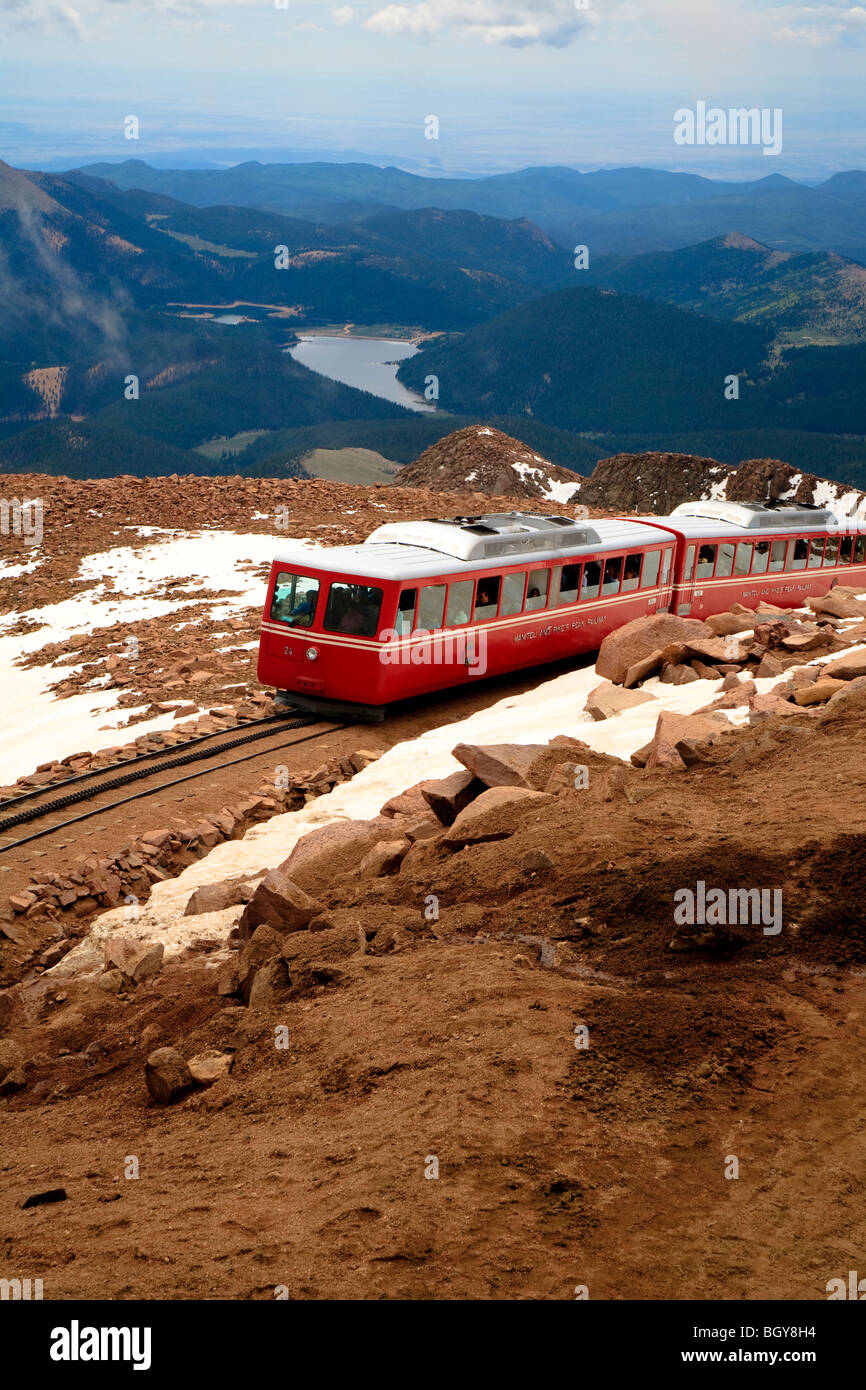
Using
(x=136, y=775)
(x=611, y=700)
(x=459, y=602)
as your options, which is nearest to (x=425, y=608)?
(x=459, y=602)

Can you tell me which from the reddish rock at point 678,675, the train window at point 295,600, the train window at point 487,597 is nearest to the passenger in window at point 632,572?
the train window at point 487,597

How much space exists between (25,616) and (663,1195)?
31.3m

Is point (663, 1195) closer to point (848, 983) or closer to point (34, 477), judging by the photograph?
point (848, 983)

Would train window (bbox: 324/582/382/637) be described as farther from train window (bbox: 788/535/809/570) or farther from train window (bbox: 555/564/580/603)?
train window (bbox: 788/535/809/570)

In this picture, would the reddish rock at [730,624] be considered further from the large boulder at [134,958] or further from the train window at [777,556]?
the large boulder at [134,958]

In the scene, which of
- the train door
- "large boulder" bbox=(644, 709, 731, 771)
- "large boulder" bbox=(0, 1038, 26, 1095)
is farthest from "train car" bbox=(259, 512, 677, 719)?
"large boulder" bbox=(0, 1038, 26, 1095)

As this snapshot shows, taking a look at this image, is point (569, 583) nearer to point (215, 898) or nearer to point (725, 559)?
point (725, 559)

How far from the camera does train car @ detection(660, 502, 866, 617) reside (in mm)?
28469

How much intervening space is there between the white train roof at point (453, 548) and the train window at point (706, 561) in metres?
2.86

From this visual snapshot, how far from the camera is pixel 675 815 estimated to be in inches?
456

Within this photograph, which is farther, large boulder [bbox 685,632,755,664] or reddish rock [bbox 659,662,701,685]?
large boulder [bbox 685,632,755,664]

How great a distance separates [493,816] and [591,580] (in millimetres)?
13520

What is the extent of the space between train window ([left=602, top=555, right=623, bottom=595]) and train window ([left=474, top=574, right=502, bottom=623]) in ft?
12.7

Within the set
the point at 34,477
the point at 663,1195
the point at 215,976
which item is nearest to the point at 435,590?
the point at 215,976
